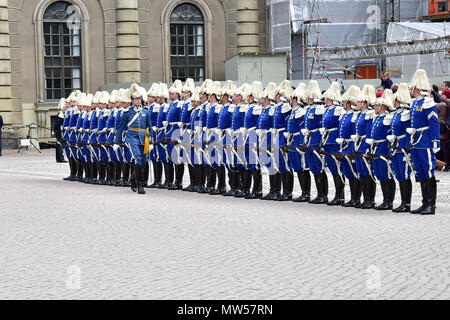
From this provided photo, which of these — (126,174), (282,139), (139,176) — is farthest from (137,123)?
(282,139)

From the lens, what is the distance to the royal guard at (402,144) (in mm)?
13414

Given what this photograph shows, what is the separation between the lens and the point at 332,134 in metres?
14.8

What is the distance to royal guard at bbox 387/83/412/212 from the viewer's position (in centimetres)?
1341

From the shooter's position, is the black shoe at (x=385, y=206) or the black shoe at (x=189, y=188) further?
the black shoe at (x=189, y=188)

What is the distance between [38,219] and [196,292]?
5.86m

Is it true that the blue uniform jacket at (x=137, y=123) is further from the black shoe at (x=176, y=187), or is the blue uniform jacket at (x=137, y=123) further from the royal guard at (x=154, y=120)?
the black shoe at (x=176, y=187)

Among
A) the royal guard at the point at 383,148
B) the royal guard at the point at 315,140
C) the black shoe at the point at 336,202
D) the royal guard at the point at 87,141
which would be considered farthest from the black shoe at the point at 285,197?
the royal guard at the point at 87,141

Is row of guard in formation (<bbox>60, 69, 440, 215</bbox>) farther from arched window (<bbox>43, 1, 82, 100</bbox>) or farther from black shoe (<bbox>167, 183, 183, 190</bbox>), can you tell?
arched window (<bbox>43, 1, 82, 100</bbox>)

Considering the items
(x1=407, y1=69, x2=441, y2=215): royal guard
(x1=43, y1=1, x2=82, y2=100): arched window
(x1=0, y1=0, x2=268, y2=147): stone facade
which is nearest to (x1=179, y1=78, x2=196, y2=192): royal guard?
(x1=407, y1=69, x2=441, y2=215): royal guard

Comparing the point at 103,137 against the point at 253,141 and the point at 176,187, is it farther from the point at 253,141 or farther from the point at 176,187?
the point at 253,141

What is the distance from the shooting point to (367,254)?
942cm

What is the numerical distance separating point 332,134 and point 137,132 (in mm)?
4382

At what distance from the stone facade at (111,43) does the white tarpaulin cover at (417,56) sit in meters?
4.90

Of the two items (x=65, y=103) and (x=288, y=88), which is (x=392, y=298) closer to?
(x=288, y=88)
